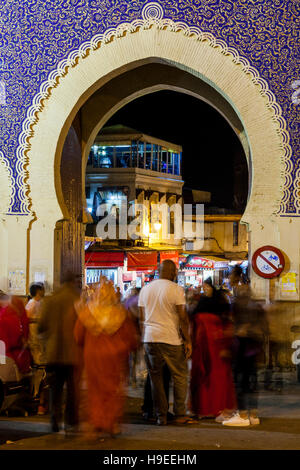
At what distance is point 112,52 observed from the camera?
33.9 ft

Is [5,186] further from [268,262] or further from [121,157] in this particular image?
[121,157]

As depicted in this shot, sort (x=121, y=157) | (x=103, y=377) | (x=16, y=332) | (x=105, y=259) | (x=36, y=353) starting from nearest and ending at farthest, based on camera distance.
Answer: (x=103, y=377), (x=16, y=332), (x=36, y=353), (x=105, y=259), (x=121, y=157)

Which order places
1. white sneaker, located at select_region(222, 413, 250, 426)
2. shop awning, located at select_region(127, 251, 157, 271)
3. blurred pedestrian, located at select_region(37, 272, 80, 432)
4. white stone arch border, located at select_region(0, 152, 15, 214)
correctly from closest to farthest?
blurred pedestrian, located at select_region(37, 272, 80, 432)
white sneaker, located at select_region(222, 413, 250, 426)
white stone arch border, located at select_region(0, 152, 15, 214)
shop awning, located at select_region(127, 251, 157, 271)

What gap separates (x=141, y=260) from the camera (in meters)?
22.6

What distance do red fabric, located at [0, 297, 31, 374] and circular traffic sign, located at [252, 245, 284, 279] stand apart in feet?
13.4

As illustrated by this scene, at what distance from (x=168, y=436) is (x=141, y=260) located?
1651cm

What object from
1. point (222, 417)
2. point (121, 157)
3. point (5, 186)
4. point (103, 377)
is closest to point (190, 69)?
point (5, 186)

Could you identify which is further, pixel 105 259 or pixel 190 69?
pixel 105 259

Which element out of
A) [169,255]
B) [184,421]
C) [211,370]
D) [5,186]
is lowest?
[184,421]

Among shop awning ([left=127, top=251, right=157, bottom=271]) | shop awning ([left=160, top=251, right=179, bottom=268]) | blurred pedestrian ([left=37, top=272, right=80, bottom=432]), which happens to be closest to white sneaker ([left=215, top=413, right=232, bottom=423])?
blurred pedestrian ([left=37, top=272, right=80, bottom=432])

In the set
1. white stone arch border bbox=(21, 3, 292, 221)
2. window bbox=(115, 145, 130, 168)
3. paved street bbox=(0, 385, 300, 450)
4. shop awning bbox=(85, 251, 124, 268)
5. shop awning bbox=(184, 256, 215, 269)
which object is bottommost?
paved street bbox=(0, 385, 300, 450)

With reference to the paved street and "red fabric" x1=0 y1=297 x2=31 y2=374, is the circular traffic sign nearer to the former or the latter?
the paved street

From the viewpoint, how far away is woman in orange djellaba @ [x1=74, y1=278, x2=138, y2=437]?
5.97 metres

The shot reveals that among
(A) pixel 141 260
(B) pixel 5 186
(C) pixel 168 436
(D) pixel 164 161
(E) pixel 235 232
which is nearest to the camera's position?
(C) pixel 168 436
